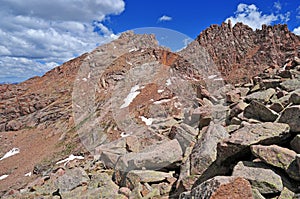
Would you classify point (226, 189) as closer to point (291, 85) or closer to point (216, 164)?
point (216, 164)

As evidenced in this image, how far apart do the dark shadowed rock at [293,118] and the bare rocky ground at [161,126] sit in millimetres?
39

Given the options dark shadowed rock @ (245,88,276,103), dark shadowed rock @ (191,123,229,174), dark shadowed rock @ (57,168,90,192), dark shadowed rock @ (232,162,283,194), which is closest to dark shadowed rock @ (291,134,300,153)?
dark shadowed rock @ (232,162,283,194)

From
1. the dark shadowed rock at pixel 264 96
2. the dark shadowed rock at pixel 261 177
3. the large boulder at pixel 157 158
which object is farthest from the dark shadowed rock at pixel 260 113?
the dark shadowed rock at pixel 261 177

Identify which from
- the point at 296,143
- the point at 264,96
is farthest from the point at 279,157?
the point at 264,96

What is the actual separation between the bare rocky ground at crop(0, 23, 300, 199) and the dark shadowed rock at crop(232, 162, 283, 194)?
0.02 meters

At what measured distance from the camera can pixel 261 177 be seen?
5793mm

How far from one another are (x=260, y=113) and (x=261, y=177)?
4824 millimetres

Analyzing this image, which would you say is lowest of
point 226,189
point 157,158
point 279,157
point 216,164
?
point 157,158

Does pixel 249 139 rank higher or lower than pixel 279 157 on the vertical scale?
higher

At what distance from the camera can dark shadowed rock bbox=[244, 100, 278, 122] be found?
946 centimetres

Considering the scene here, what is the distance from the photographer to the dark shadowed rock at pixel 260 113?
9461mm

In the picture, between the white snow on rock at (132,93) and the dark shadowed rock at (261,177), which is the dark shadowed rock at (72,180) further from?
the white snow on rock at (132,93)

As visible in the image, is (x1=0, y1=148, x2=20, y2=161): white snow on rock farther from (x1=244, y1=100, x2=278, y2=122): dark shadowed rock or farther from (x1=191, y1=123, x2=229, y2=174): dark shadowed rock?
(x1=244, y1=100, x2=278, y2=122): dark shadowed rock

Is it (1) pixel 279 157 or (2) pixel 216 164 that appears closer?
(1) pixel 279 157
